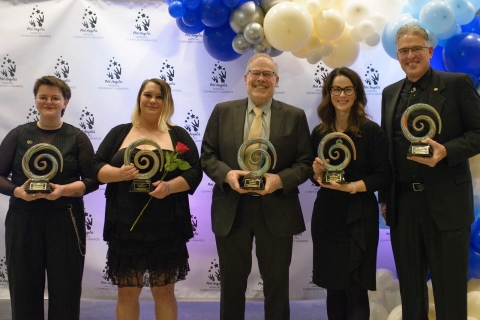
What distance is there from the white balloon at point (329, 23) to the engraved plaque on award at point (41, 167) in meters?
2.04

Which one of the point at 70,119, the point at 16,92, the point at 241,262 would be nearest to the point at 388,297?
the point at 241,262

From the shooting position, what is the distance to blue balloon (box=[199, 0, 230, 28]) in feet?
10.4

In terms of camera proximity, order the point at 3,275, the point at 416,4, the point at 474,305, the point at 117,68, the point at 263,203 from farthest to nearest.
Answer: the point at 3,275, the point at 117,68, the point at 416,4, the point at 474,305, the point at 263,203

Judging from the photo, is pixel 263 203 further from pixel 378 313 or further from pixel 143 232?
pixel 378 313

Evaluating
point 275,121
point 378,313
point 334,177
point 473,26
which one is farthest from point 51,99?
point 473,26

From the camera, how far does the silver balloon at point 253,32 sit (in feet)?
10.4

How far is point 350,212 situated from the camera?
266 cm

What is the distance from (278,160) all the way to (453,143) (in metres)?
1.00

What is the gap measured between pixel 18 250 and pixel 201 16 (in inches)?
80.1

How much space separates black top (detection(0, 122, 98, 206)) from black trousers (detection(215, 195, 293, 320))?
0.95 m

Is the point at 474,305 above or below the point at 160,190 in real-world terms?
below

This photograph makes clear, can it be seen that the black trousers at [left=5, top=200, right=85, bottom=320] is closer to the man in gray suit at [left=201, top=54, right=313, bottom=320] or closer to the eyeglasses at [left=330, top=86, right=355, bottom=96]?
the man in gray suit at [left=201, top=54, right=313, bottom=320]

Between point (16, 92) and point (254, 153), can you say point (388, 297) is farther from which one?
point (16, 92)

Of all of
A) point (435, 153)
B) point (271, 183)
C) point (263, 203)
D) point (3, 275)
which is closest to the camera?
point (435, 153)
